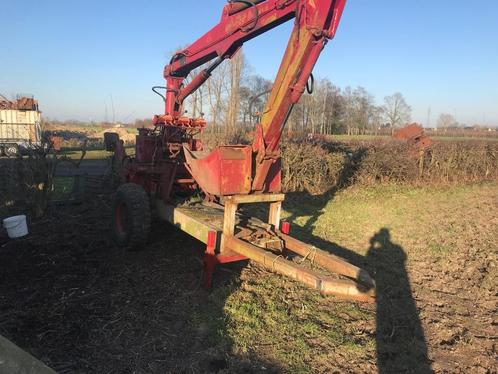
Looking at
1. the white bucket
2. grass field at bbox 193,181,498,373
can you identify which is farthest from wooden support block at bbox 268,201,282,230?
the white bucket

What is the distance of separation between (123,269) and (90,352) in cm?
192

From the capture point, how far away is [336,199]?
39.7 ft

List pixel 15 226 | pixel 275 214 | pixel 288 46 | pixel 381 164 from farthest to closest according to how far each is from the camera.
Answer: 1. pixel 381 164
2. pixel 15 226
3. pixel 275 214
4. pixel 288 46

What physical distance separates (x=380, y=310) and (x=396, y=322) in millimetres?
275

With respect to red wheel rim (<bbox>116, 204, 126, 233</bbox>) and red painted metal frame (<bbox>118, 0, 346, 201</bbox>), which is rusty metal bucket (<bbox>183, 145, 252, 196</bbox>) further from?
red wheel rim (<bbox>116, 204, 126, 233</bbox>)

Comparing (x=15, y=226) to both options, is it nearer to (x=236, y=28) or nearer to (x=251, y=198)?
(x=251, y=198)

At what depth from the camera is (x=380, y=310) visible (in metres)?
4.83

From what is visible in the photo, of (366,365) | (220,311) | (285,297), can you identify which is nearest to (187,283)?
(220,311)

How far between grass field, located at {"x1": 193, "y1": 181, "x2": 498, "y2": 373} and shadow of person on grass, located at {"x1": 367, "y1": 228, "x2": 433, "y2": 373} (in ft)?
0.03

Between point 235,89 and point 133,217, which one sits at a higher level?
point 235,89

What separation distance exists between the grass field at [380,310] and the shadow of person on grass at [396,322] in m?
0.01

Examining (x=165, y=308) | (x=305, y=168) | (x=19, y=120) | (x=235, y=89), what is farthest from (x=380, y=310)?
(x=235, y=89)

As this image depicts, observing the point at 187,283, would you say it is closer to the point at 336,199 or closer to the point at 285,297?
the point at 285,297

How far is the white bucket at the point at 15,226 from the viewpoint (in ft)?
21.5
